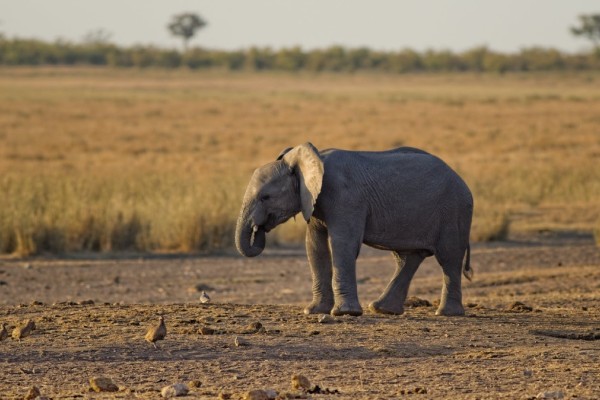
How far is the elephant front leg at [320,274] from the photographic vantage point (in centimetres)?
998

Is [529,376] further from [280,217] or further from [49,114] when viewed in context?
[49,114]

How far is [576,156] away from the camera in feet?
102

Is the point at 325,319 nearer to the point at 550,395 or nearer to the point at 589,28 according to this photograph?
the point at 550,395

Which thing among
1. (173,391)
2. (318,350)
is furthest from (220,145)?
(173,391)

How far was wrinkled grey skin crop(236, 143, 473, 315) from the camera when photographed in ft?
31.3

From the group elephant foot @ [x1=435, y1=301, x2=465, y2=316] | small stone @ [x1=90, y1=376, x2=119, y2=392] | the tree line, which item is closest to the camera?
small stone @ [x1=90, y1=376, x2=119, y2=392]

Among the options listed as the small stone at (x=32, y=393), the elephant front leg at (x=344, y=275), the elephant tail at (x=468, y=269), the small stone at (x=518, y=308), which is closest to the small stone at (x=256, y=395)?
the small stone at (x=32, y=393)

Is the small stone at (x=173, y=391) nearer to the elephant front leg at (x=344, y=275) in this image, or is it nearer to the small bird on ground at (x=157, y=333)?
the small bird on ground at (x=157, y=333)

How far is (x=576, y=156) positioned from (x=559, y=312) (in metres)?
21.2

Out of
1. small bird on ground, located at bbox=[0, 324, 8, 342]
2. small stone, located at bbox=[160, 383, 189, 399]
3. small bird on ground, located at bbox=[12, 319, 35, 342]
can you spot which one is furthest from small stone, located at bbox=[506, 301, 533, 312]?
small stone, located at bbox=[160, 383, 189, 399]

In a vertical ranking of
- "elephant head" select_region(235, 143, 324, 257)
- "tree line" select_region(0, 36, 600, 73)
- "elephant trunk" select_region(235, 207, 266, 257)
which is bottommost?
"tree line" select_region(0, 36, 600, 73)

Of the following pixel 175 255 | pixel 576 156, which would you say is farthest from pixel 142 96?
pixel 175 255

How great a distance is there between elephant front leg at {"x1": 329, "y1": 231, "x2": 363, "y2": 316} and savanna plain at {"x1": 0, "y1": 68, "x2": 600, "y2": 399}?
0.64 ft

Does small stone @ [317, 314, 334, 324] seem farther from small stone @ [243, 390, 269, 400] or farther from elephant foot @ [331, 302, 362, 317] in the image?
small stone @ [243, 390, 269, 400]
